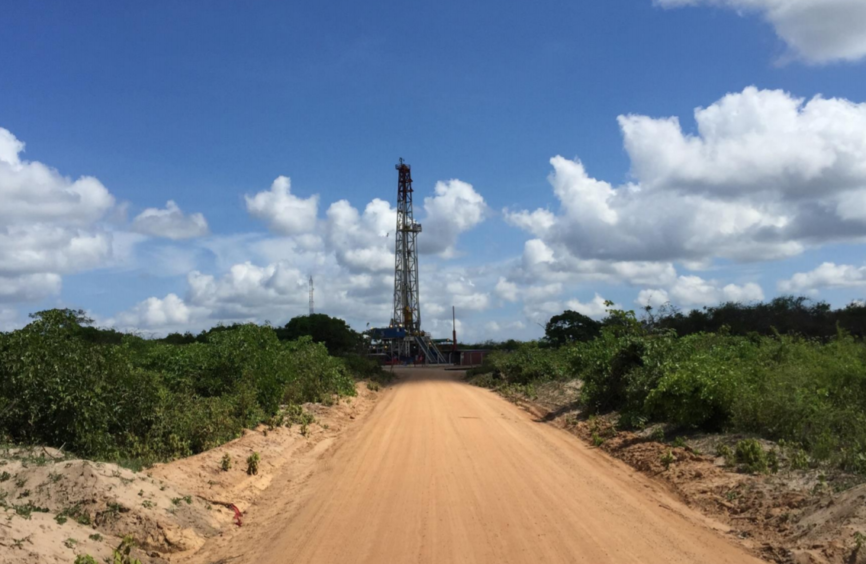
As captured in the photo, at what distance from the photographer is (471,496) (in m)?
10.3

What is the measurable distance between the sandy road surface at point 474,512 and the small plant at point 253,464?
60cm

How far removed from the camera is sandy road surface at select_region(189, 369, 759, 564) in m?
7.77

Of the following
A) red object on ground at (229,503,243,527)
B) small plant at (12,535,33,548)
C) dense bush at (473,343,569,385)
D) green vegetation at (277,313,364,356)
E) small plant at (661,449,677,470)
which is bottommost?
red object on ground at (229,503,243,527)

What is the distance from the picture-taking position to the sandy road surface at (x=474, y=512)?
7.77 meters

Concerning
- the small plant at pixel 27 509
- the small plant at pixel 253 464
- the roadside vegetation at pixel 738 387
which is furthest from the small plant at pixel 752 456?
the small plant at pixel 27 509

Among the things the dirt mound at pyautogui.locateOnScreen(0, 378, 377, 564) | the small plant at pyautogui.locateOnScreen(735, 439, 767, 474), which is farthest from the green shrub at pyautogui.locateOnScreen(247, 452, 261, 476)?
the small plant at pyautogui.locateOnScreen(735, 439, 767, 474)

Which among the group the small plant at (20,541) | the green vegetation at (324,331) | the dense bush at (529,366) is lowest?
the small plant at (20,541)

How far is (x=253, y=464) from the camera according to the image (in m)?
12.9

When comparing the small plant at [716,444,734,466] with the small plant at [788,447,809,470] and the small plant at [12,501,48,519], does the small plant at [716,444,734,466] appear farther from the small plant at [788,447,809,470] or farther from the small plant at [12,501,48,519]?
the small plant at [12,501,48,519]

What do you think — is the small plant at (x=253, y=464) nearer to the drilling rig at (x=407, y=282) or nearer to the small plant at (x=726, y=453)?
the small plant at (x=726, y=453)

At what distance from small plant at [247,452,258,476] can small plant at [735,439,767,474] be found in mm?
8757

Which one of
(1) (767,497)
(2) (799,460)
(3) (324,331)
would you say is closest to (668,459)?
(2) (799,460)

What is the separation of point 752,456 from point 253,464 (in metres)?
8.93

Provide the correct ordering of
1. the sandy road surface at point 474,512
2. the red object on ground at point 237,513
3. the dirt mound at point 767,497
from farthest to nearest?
the red object on ground at point 237,513 → the sandy road surface at point 474,512 → the dirt mound at point 767,497
